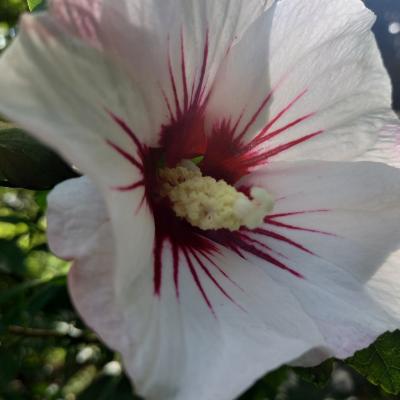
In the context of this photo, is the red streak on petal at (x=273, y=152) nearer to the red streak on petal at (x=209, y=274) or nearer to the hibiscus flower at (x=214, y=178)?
the hibiscus flower at (x=214, y=178)

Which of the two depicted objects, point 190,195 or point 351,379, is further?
point 351,379

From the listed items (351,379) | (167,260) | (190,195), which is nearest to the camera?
(167,260)

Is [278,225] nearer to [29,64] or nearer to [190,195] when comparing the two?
[190,195]

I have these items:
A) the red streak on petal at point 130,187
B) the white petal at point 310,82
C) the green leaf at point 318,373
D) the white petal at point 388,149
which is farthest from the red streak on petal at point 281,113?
the green leaf at point 318,373

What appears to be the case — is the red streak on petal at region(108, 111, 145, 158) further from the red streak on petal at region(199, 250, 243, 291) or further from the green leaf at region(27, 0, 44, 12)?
the green leaf at region(27, 0, 44, 12)

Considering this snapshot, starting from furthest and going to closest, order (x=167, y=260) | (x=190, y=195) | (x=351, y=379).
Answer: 1. (x=351, y=379)
2. (x=190, y=195)
3. (x=167, y=260)

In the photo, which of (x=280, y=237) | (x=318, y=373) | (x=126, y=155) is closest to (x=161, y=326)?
(x=126, y=155)

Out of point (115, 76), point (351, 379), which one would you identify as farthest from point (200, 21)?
point (351, 379)
